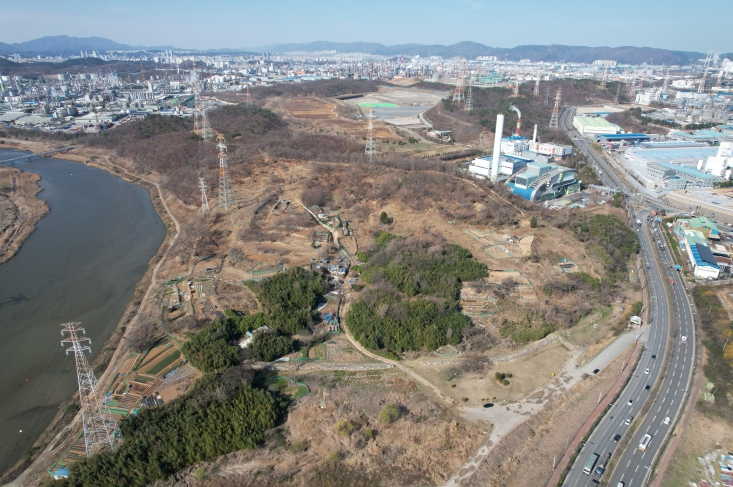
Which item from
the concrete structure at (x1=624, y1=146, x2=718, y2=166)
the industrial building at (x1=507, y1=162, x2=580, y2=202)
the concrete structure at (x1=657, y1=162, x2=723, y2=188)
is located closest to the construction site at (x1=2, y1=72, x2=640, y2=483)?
the industrial building at (x1=507, y1=162, x2=580, y2=202)

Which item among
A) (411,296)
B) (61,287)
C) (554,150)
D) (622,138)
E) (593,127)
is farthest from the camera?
(593,127)

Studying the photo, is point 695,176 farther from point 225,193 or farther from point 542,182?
point 225,193

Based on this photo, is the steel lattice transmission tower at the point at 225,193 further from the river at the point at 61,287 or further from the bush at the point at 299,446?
the bush at the point at 299,446

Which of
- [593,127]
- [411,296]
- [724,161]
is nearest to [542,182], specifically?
[411,296]

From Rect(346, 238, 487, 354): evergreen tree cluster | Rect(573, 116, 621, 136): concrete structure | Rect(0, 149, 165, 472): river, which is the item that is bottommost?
Rect(0, 149, 165, 472): river

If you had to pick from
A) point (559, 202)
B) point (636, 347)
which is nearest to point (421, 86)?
point (559, 202)

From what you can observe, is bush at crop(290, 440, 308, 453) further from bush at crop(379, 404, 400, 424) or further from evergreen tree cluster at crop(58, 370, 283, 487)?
bush at crop(379, 404, 400, 424)

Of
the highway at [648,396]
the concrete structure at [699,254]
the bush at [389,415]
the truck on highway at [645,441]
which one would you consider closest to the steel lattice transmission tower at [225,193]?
the bush at [389,415]
